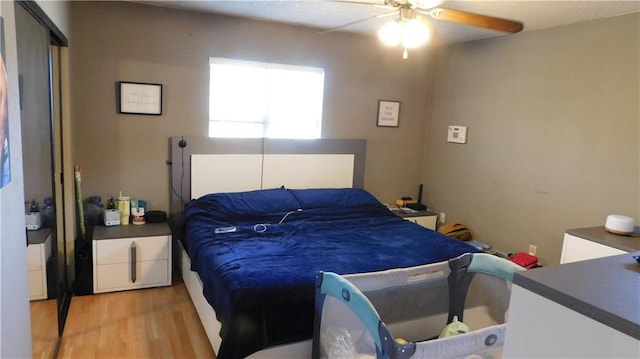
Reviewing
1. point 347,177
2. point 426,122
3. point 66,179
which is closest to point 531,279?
point 66,179

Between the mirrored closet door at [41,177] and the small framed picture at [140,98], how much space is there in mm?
607

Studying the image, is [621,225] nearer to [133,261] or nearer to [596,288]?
[596,288]

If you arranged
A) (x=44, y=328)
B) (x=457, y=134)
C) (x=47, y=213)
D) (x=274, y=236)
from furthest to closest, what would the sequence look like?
(x=457, y=134)
(x=274, y=236)
(x=47, y=213)
(x=44, y=328)

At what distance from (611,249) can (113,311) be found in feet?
11.0

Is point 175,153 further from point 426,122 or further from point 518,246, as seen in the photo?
point 518,246

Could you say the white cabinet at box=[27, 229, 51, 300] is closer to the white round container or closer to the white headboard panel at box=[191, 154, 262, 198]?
the white headboard panel at box=[191, 154, 262, 198]

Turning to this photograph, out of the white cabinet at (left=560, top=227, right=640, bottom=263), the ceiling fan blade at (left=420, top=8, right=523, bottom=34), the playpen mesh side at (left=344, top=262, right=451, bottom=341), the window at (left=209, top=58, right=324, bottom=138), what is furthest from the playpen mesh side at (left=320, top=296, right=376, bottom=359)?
the window at (left=209, top=58, right=324, bottom=138)

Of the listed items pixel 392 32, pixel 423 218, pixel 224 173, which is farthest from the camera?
pixel 423 218

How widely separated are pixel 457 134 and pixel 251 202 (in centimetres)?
230

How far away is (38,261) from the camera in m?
2.04

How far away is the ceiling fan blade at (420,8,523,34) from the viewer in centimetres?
236

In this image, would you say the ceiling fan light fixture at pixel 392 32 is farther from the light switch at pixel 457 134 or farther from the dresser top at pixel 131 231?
the dresser top at pixel 131 231

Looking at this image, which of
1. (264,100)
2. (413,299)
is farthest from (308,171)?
(413,299)

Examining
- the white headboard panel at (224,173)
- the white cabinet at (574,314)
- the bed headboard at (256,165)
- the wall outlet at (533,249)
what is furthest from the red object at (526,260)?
the white cabinet at (574,314)
